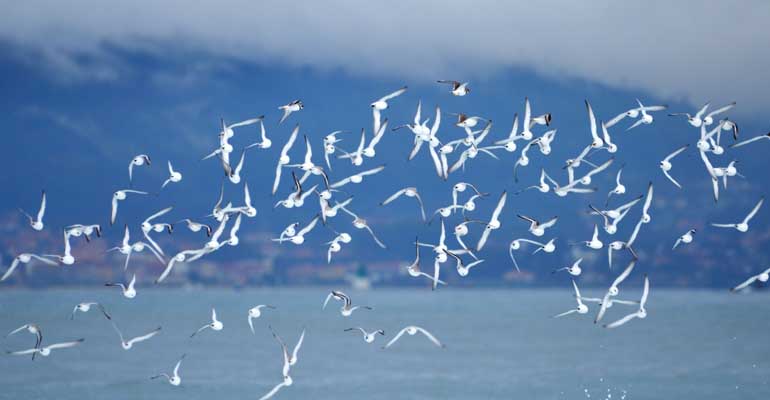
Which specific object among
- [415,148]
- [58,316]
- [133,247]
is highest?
[415,148]

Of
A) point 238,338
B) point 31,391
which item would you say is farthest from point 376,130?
point 238,338

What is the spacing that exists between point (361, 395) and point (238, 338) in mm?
34372

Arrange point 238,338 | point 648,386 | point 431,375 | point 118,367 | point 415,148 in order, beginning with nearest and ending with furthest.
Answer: point 415,148 < point 648,386 < point 431,375 < point 118,367 < point 238,338

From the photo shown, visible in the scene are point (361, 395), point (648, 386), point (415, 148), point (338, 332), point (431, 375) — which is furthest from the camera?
point (338, 332)

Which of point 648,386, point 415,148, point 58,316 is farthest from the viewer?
point 58,316

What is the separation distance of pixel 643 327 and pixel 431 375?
43.0 metres

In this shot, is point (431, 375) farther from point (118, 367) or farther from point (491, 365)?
point (118, 367)

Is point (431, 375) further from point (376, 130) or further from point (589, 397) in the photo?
point (376, 130)

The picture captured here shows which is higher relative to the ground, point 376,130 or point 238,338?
point 376,130

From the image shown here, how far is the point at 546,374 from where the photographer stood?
49.8 meters

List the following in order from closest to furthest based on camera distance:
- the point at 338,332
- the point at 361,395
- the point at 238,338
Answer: the point at 361,395 → the point at 238,338 → the point at 338,332

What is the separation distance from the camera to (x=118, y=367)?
5231 cm

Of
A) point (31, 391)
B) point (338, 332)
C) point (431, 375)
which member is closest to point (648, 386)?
point (431, 375)

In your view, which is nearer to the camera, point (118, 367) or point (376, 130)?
point (376, 130)
